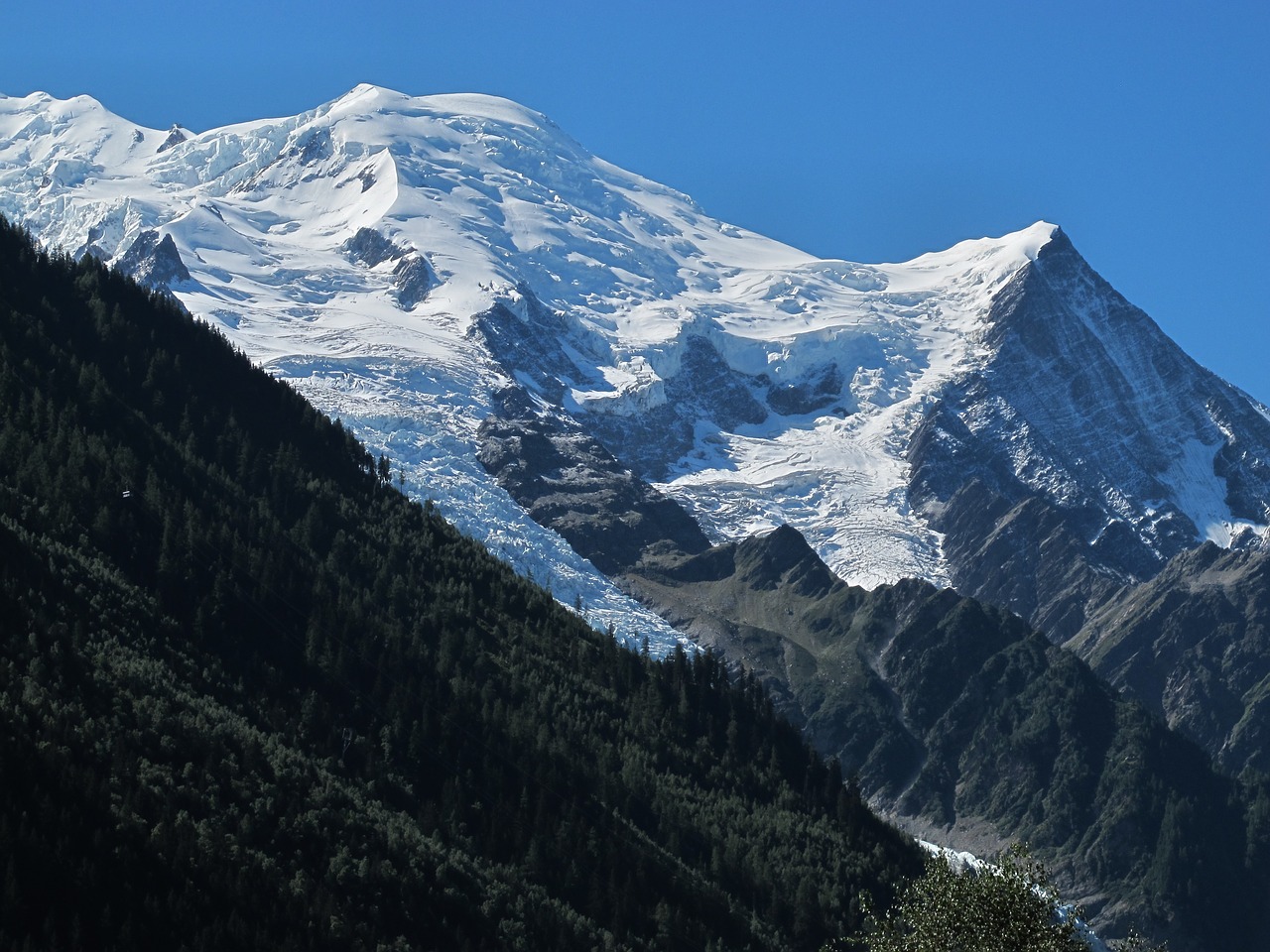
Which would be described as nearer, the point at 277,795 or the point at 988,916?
the point at 988,916

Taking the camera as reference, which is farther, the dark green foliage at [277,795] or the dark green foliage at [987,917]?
the dark green foliage at [277,795]

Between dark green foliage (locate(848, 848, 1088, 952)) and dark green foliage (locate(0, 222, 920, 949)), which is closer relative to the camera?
dark green foliage (locate(848, 848, 1088, 952))

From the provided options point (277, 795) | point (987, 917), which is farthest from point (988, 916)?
point (277, 795)

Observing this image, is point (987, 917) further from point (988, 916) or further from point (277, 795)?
point (277, 795)

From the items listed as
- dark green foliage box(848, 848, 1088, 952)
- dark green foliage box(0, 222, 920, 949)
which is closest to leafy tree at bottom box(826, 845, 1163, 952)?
dark green foliage box(848, 848, 1088, 952)

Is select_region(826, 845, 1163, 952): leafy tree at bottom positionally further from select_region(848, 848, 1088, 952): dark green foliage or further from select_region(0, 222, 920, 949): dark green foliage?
select_region(0, 222, 920, 949): dark green foliage

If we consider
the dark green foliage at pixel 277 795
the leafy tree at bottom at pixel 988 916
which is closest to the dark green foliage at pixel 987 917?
the leafy tree at bottom at pixel 988 916

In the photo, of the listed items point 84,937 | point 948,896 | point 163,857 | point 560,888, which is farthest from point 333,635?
point 948,896

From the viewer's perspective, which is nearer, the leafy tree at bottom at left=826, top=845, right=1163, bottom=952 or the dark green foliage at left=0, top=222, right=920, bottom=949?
the leafy tree at bottom at left=826, top=845, right=1163, bottom=952

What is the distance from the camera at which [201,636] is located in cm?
18150

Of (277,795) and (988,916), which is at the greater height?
(988,916)

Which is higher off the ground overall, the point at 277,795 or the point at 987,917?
the point at 987,917

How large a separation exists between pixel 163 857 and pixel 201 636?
164 feet

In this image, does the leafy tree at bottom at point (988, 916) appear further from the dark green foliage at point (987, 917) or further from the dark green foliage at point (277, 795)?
the dark green foliage at point (277, 795)
